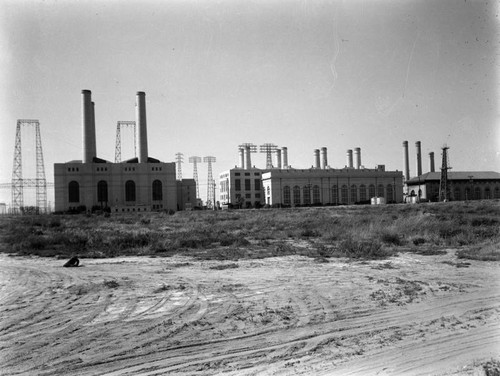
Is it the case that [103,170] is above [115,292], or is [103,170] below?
above

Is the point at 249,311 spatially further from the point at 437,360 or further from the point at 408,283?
the point at 408,283

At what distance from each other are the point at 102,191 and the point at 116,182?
304cm

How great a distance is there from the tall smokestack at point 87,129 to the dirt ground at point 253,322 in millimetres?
59802

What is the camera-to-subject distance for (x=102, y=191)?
76.8 m

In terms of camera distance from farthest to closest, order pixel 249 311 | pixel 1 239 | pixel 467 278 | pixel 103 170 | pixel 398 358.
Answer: pixel 103 170 < pixel 1 239 < pixel 467 278 < pixel 249 311 < pixel 398 358

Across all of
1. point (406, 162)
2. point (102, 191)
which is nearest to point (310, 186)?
point (406, 162)

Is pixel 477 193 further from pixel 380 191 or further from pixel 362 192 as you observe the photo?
pixel 362 192

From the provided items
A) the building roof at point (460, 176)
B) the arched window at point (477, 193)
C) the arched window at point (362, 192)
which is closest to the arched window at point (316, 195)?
the arched window at point (362, 192)

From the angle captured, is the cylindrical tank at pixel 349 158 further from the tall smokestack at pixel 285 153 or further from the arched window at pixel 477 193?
the arched window at pixel 477 193

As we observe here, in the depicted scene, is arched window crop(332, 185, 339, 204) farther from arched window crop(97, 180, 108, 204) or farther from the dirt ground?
the dirt ground

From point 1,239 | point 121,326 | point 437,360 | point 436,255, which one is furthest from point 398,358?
point 1,239

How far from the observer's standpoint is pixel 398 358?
559cm

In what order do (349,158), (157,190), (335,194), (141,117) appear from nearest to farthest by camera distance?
(141,117)
(157,190)
(335,194)
(349,158)

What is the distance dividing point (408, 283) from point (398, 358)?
482cm
